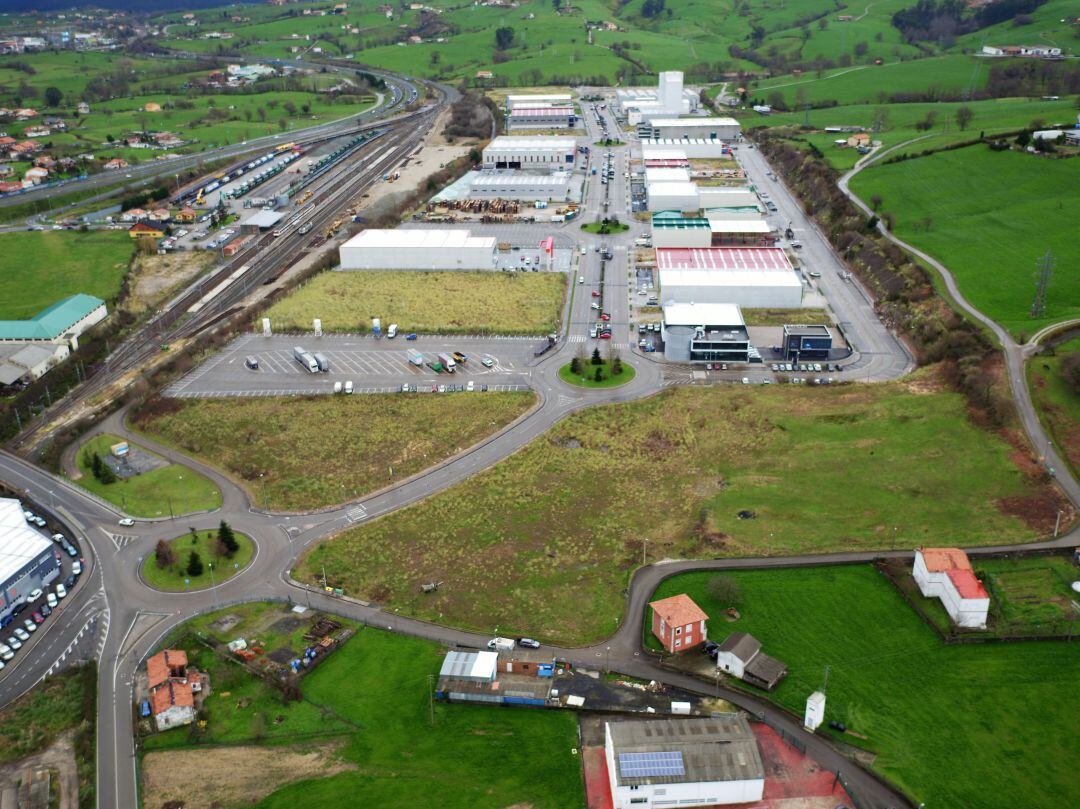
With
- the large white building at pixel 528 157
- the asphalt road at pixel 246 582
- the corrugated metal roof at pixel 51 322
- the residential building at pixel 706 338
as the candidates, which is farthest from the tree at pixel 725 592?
the large white building at pixel 528 157

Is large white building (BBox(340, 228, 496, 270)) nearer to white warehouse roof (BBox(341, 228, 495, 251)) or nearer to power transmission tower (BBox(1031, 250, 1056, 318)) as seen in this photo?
white warehouse roof (BBox(341, 228, 495, 251))

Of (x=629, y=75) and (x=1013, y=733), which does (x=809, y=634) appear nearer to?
(x=1013, y=733)

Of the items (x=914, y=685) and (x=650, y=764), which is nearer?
(x=650, y=764)

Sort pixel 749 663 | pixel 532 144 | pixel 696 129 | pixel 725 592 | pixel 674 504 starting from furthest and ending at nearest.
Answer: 1. pixel 696 129
2. pixel 532 144
3. pixel 674 504
4. pixel 725 592
5. pixel 749 663

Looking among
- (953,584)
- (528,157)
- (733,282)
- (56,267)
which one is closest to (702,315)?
(733,282)

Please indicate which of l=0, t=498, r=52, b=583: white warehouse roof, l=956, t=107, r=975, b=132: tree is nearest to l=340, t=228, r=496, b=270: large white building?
l=0, t=498, r=52, b=583: white warehouse roof

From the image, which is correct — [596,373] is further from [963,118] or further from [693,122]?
[693,122]

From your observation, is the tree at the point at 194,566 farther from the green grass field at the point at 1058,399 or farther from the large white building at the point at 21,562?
the green grass field at the point at 1058,399
